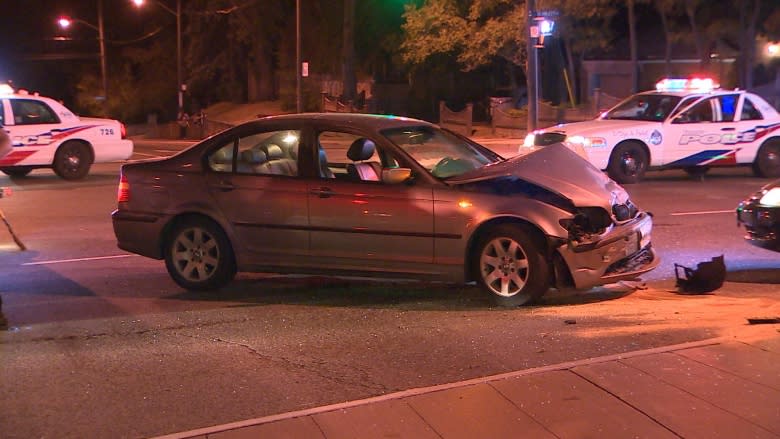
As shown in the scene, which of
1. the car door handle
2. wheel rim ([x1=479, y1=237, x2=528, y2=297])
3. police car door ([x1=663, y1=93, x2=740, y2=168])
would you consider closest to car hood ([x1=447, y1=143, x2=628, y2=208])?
wheel rim ([x1=479, y1=237, x2=528, y2=297])

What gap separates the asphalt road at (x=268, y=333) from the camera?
16.4 feet

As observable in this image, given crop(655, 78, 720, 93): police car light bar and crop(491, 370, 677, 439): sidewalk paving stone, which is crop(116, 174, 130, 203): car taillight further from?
crop(655, 78, 720, 93): police car light bar

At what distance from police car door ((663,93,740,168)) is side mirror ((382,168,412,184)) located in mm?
10029

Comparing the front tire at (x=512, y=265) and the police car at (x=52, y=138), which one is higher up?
the police car at (x=52, y=138)

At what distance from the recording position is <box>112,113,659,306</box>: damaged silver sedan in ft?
23.5

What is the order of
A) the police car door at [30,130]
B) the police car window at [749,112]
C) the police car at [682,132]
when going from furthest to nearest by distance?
the police car door at [30,130], the police car window at [749,112], the police car at [682,132]

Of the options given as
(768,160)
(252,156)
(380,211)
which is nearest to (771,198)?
(380,211)

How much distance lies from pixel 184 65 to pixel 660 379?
4884cm

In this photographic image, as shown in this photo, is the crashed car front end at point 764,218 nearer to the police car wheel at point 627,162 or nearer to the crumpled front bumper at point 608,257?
the crumpled front bumper at point 608,257

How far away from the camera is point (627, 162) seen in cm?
1611

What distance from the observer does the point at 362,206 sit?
750 cm

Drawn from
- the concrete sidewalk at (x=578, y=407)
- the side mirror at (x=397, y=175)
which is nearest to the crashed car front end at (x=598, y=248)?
the side mirror at (x=397, y=175)

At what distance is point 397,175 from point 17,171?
13.9 meters

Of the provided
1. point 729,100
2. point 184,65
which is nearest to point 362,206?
point 729,100
